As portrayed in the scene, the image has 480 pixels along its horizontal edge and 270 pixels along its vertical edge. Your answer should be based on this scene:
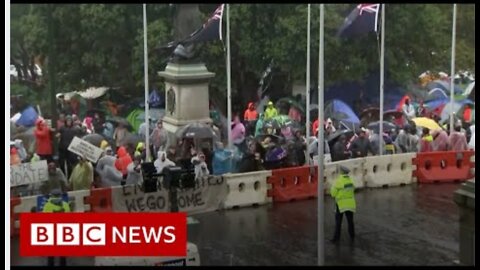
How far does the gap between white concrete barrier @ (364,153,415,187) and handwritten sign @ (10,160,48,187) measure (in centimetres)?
710

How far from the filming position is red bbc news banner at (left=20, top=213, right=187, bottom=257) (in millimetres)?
11297

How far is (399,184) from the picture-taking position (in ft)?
66.7

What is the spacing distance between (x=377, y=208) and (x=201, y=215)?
3546 mm

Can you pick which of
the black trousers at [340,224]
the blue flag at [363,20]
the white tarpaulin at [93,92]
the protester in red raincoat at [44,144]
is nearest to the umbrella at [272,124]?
the blue flag at [363,20]

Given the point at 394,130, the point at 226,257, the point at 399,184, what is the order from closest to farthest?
the point at 226,257, the point at 399,184, the point at 394,130

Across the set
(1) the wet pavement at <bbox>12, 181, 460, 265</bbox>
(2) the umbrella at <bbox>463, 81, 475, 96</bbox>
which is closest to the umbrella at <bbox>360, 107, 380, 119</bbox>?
(2) the umbrella at <bbox>463, 81, 475, 96</bbox>

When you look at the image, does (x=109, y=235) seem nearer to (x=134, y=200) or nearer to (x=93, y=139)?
(x=134, y=200)

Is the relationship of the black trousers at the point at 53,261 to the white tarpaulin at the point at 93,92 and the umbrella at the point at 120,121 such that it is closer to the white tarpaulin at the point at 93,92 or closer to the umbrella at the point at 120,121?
the umbrella at the point at 120,121

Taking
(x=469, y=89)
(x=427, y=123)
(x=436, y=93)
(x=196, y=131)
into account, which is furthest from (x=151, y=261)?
(x=469, y=89)

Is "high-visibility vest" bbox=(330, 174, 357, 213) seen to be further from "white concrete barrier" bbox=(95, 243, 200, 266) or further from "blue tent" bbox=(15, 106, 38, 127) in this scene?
"blue tent" bbox=(15, 106, 38, 127)

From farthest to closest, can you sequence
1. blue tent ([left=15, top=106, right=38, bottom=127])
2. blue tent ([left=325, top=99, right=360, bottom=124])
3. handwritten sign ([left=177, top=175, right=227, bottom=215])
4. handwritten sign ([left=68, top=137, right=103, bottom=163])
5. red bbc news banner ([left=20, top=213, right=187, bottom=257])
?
blue tent ([left=325, top=99, right=360, bottom=124]) → blue tent ([left=15, top=106, right=38, bottom=127]) → handwritten sign ([left=68, top=137, right=103, bottom=163]) → handwritten sign ([left=177, top=175, right=227, bottom=215]) → red bbc news banner ([left=20, top=213, right=187, bottom=257])

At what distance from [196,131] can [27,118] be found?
620 cm
